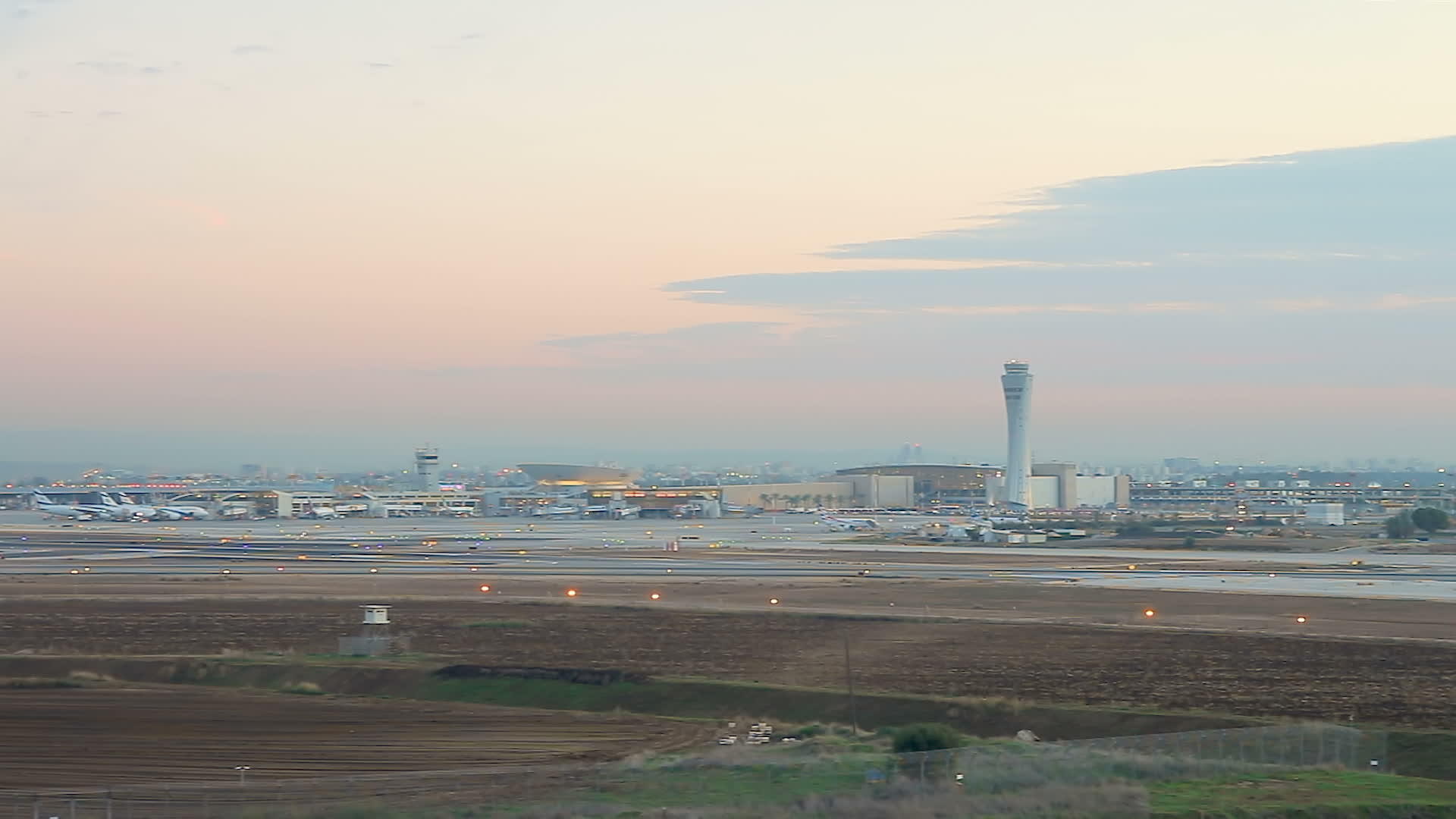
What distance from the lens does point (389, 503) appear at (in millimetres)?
179750

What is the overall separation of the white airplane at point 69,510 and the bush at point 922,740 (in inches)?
5545

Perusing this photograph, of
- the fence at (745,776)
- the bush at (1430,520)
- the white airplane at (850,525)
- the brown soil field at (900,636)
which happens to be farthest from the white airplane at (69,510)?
the fence at (745,776)

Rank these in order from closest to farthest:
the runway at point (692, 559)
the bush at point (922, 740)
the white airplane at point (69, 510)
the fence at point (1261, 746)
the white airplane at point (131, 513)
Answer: the fence at point (1261, 746) → the bush at point (922, 740) → the runway at point (692, 559) → the white airplane at point (131, 513) → the white airplane at point (69, 510)

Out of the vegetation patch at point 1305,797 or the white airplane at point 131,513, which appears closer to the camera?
the vegetation patch at point 1305,797

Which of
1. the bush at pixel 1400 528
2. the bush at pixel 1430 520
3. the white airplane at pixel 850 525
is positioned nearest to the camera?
the bush at pixel 1400 528

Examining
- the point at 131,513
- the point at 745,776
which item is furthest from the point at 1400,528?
the point at 131,513

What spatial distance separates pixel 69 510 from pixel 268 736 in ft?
498

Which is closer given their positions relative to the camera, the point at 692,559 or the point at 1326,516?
the point at 692,559

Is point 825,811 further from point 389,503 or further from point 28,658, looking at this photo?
point 389,503

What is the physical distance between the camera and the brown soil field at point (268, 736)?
79.9 feet

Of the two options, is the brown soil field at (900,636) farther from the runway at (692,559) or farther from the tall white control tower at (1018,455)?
the tall white control tower at (1018,455)

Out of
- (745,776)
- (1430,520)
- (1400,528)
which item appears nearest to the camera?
(745,776)

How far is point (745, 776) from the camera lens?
2231 cm

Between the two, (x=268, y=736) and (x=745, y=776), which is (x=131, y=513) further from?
(x=745, y=776)
